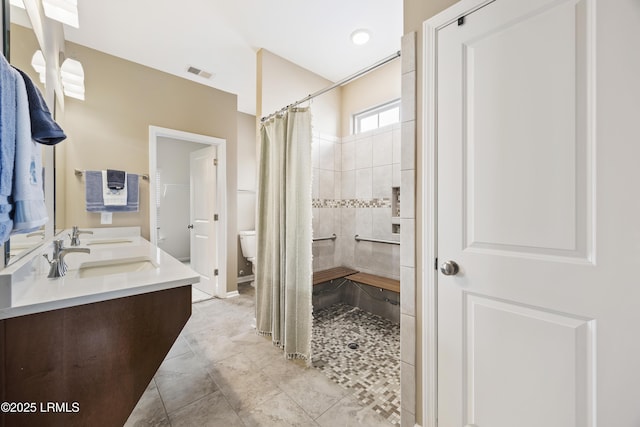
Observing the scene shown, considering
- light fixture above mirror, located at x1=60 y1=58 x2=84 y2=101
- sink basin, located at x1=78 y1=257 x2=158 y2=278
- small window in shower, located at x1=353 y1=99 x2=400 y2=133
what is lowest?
sink basin, located at x1=78 y1=257 x2=158 y2=278

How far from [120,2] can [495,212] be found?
293 centimetres

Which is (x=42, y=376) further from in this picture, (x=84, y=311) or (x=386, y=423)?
(x=386, y=423)

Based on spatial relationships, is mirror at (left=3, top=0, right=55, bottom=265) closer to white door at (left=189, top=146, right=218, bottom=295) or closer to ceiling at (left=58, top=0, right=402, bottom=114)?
ceiling at (left=58, top=0, right=402, bottom=114)

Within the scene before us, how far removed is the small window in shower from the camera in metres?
2.93

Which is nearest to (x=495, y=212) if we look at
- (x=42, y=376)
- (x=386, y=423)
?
(x=386, y=423)

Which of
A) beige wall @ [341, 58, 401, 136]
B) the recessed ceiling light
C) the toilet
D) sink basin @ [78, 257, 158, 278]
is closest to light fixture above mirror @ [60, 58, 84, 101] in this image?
sink basin @ [78, 257, 158, 278]

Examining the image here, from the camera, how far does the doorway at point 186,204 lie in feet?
9.74

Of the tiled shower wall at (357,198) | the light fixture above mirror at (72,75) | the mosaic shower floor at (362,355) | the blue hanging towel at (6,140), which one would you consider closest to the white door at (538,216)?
the mosaic shower floor at (362,355)

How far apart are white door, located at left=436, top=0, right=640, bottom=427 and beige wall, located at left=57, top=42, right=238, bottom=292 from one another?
290cm

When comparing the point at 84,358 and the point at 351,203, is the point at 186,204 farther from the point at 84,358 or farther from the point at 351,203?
the point at 84,358

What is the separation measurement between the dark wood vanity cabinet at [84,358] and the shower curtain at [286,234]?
1002 millimetres

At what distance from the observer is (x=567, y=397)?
2.93ft

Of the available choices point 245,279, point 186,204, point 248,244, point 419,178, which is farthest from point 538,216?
point 186,204

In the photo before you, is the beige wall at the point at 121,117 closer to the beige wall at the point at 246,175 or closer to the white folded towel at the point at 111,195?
the white folded towel at the point at 111,195
